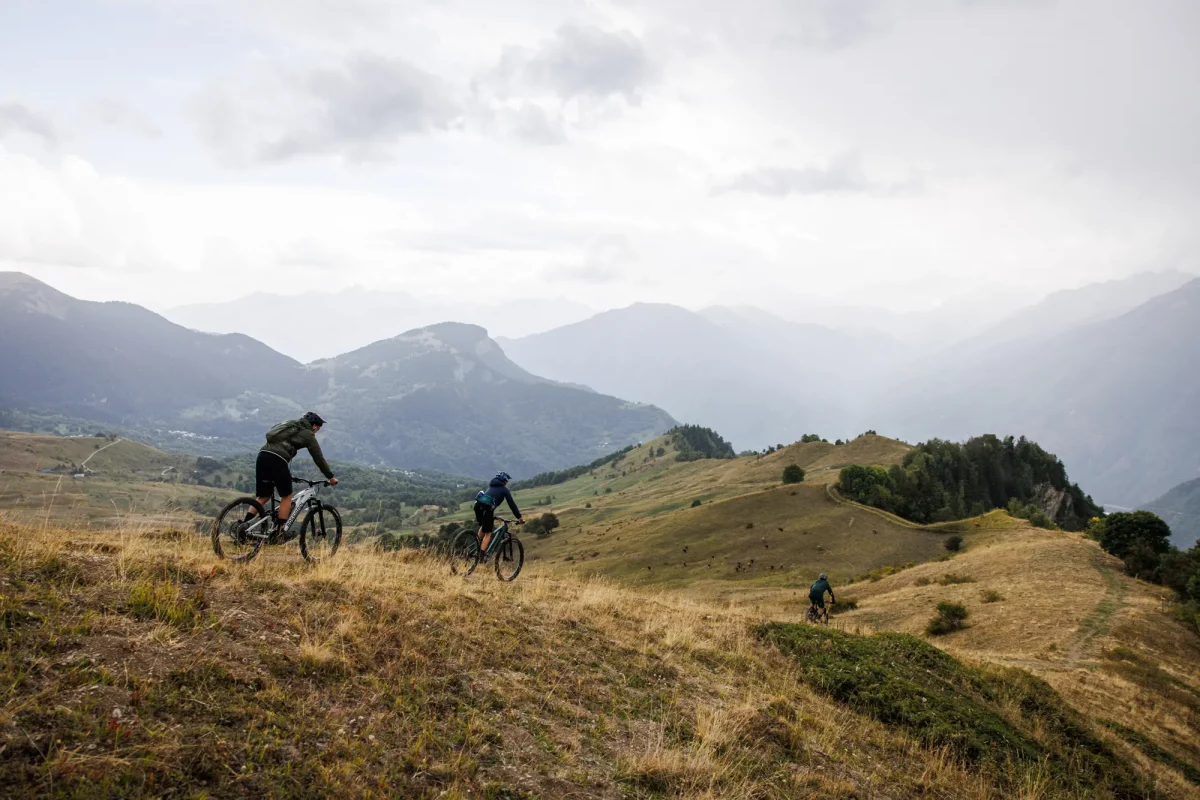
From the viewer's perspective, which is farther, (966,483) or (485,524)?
(966,483)

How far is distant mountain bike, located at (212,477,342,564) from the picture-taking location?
36.3 ft

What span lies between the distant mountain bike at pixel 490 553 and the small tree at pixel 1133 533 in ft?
139

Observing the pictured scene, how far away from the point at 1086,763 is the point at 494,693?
1300 centimetres

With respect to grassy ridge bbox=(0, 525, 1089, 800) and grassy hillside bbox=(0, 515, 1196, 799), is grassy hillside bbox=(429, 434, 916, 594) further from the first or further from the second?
grassy ridge bbox=(0, 525, 1089, 800)

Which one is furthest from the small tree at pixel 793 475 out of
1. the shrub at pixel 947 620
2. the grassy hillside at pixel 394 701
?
the grassy hillside at pixel 394 701

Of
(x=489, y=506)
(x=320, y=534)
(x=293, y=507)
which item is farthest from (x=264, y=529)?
(x=489, y=506)

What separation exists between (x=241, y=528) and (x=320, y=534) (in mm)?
1853

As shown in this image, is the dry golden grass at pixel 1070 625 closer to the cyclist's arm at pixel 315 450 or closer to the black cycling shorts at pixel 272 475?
the cyclist's arm at pixel 315 450

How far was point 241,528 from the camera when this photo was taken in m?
11.2

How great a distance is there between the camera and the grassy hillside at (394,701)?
Result: 5.48 m

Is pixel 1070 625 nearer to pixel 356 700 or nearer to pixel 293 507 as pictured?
pixel 356 700

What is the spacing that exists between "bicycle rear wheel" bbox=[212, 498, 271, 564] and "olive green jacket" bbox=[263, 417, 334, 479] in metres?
0.98

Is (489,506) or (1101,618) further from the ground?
(489,506)

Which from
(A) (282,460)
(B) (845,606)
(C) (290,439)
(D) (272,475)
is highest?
(C) (290,439)
